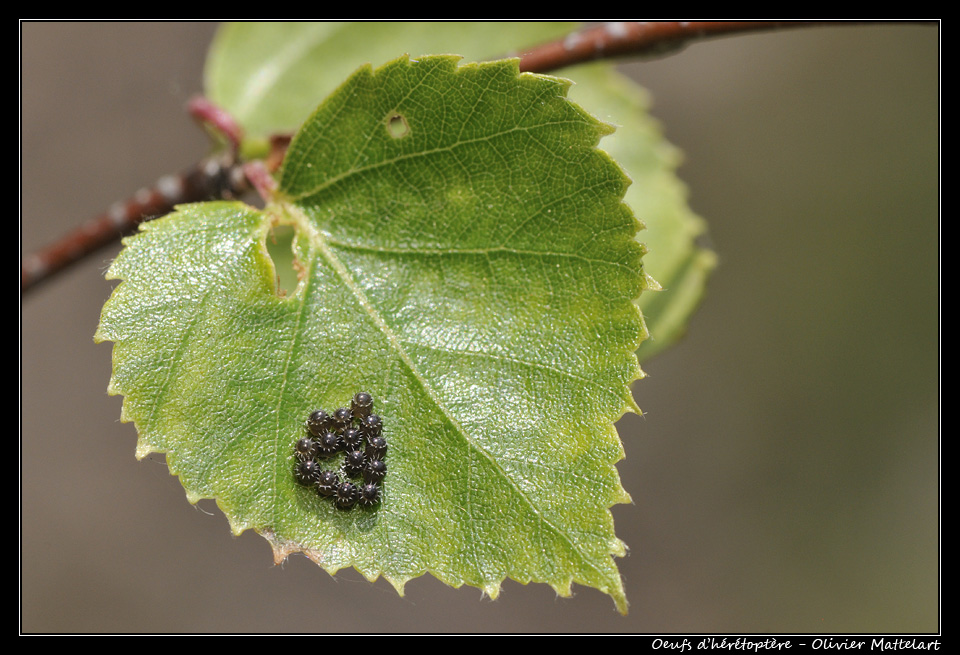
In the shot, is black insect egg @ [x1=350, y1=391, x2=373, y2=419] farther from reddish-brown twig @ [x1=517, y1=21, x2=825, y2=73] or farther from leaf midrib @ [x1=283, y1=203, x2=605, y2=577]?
reddish-brown twig @ [x1=517, y1=21, x2=825, y2=73]

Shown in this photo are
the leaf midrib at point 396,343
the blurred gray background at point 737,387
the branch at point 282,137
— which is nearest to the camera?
the leaf midrib at point 396,343

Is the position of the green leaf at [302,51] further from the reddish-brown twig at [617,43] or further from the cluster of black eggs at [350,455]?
the cluster of black eggs at [350,455]

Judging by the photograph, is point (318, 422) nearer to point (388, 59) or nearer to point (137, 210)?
point (137, 210)

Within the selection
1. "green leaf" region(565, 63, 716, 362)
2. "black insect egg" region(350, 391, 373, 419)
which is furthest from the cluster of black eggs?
"green leaf" region(565, 63, 716, 362)

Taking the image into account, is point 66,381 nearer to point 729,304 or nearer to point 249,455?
point 249,455

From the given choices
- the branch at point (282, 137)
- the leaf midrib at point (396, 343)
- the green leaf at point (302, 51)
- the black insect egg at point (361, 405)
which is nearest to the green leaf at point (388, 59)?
the green leaf at point (302, 51)

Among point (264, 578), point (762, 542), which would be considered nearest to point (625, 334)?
point (264, 578)
